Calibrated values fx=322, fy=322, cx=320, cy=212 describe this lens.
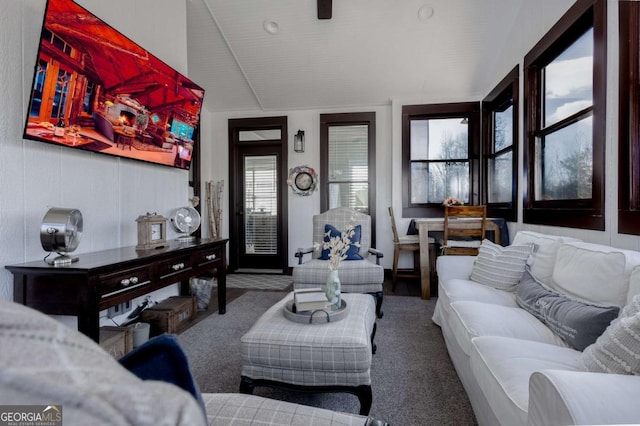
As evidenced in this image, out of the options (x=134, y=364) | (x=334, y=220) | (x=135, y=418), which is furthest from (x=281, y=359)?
(x=334, y=220)

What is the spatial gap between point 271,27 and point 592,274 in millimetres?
3914

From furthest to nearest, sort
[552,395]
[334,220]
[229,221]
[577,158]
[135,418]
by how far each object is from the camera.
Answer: [229,221], [334,220], [577,158], [552,395], [135,418]

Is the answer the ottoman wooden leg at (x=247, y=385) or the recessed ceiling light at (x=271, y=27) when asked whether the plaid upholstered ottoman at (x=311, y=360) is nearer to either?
the ottoman wooden leg at (x=247, y=385)

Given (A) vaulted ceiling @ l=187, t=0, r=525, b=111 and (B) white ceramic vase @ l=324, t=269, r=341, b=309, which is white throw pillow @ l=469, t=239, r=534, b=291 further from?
(A) vaulted ceiling @ l=187, t=0, r=525, b=111

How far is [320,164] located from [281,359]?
3.81 metres

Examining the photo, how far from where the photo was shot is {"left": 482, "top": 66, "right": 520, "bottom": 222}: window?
352 centimetres

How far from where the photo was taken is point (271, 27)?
12.7 feet

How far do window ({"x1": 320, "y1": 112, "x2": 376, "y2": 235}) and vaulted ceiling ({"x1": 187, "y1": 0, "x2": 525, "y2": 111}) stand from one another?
0.93 ft

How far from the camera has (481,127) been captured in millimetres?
4547

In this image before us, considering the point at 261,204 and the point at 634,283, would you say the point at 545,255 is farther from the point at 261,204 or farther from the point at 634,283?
the point at 261,204

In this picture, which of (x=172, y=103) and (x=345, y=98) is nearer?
(x=172, y=103)

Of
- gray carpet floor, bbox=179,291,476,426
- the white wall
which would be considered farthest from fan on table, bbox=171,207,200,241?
gray carpet floor, bbox=179,291,476,426

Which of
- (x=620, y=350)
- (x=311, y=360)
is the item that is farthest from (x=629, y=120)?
(x=311, y=360)

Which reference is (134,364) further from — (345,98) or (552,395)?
(345,98)
